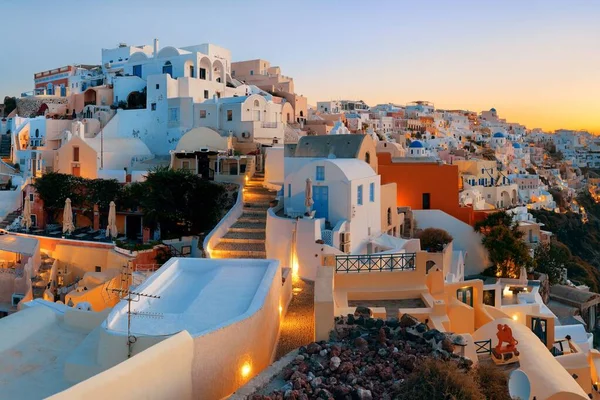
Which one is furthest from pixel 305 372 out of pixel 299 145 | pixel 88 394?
pixel 299 145

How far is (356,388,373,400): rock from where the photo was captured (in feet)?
19.6

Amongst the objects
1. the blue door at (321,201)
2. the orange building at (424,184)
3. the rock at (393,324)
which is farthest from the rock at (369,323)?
the orange building at (424,184)

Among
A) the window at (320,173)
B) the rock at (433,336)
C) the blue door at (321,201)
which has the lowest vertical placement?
the rock at (433,336)

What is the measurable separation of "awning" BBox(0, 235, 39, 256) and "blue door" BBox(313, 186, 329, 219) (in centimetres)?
1192

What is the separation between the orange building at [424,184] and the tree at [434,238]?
2607 millimetres

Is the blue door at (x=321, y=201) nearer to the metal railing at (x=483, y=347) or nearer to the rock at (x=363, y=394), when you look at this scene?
the metal railing at (x=483, y=347)

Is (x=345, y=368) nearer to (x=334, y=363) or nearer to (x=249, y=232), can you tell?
(x=334, y=363)

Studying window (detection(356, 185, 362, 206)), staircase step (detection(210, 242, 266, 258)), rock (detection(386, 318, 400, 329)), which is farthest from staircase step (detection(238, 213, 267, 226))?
rock (detection(386, 318, 400, 329))

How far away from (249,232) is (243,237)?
1.74ft

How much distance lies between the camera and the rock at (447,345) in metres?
7.09

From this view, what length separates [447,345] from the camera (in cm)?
714

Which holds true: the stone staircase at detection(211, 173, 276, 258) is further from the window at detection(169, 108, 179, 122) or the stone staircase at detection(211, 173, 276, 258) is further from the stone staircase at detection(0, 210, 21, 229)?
the stone staircase at detection(0, 210, 21, 229)

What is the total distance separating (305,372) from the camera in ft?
22.0

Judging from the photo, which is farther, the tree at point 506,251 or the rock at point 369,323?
the tree at point 506,251
